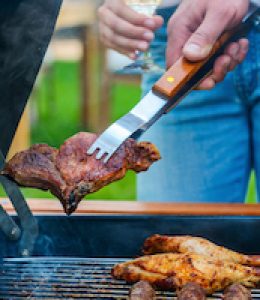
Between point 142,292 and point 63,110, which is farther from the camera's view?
point 63,110

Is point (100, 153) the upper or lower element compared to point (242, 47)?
lower

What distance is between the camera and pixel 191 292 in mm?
1803

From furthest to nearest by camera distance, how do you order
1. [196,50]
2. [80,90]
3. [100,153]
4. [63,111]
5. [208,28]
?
1. [63,111]
2. [80,90]
3. [208,28]
4. [196,50]
5. [100,153]

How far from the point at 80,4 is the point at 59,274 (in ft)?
16.1

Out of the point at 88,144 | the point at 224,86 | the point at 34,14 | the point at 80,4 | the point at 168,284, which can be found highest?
the point at 80,4

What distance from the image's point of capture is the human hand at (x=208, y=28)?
2.04 metres

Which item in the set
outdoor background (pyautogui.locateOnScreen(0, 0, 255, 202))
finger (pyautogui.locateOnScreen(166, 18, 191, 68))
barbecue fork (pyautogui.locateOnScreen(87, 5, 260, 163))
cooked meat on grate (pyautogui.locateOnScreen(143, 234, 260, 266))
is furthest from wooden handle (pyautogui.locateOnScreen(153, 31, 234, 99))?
outdoor background (pyautogui.locateOnScreen(0, 0, 255, 202))

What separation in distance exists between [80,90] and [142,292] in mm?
5507

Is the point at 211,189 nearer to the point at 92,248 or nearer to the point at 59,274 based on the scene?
the point at 92,248

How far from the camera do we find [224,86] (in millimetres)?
2887

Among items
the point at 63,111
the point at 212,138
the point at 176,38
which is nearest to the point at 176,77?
the point at 176,38

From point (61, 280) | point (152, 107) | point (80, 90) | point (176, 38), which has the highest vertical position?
point (80, 90)

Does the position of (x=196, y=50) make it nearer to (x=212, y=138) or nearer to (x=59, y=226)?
(x=59, y=226)

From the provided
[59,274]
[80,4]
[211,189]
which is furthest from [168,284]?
[80,4]
